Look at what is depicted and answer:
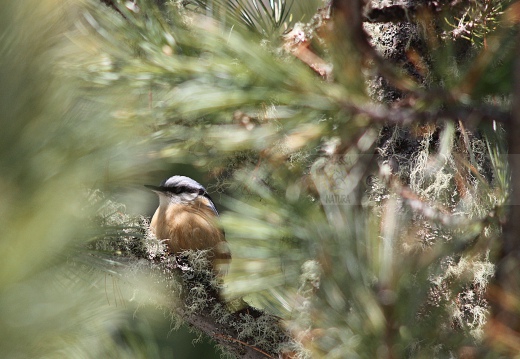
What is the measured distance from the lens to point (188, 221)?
6.60ft

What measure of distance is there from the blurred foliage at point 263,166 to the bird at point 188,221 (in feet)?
0.86

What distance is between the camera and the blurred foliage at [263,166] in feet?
1.95

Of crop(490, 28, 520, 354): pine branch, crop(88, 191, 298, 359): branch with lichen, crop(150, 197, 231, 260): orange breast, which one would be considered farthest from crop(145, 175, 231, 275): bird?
crop(490, 28, 520, 354): pine branch

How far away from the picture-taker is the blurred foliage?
0.59m

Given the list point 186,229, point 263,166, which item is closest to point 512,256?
point 263,166

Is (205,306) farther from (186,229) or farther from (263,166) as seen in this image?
(186,229)

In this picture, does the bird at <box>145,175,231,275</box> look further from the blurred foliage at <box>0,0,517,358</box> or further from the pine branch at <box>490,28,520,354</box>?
the pine branch at <box>490,28,520,354</box>

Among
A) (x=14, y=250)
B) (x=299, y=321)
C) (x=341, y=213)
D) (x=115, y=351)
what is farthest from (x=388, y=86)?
(x=14, y=250)

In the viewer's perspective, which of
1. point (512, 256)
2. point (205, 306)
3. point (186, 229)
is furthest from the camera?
point (186, 229)

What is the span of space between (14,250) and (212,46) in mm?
817

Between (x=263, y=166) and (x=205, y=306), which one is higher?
(x=263, y=166)

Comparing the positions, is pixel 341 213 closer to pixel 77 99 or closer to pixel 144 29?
pixel 77 99

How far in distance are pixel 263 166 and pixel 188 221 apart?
2.17 ft

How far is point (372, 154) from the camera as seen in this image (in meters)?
1.43
